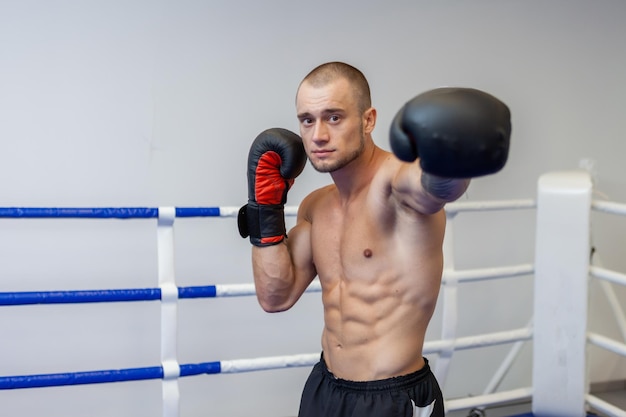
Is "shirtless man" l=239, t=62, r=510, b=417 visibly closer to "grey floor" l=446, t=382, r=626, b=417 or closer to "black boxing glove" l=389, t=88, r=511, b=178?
"black boxing glove" l=389, t=88, r=511, b=178

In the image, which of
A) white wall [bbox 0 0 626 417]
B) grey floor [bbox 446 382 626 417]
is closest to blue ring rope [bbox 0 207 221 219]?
white wall [bbox 0 0 626 417]

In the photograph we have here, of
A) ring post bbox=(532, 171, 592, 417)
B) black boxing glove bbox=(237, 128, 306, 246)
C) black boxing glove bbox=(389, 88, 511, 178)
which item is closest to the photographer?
black boxing glove bbox=(389, 88, 511, 178)

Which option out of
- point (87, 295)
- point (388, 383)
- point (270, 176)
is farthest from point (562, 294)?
point (87, 295)

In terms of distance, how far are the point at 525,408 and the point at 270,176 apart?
6.97ft

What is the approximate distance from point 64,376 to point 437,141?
140cm

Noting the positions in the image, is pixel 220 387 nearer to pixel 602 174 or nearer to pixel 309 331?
pixel 309 331

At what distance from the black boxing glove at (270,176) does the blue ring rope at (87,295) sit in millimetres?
520

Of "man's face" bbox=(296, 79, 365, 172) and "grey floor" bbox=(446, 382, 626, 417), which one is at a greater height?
"man's face" bbox=(296, 79, 365, 172)

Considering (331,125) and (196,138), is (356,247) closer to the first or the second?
(331,125)

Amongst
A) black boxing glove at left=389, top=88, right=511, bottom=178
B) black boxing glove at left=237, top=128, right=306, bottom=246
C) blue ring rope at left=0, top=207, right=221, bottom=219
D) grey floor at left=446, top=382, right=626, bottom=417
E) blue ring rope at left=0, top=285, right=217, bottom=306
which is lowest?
grey floor at left=446, top=382, right=626, bottom=417

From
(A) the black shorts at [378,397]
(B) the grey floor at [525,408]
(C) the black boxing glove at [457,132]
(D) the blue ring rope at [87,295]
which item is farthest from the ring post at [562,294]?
(C) the black boxing glove at [457,132]

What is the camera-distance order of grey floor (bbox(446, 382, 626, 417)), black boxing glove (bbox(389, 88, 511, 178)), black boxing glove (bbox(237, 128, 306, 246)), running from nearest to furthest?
black boxing glove (bbox(389, 88, 511, 178)) < black boxing glove (bbox(237, 128, 306, 246)) < grey floor (bbox(446, 382, 626, 417))

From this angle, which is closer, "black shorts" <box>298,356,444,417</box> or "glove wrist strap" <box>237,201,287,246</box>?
"black shorts" <box>298,356,444,417</box>

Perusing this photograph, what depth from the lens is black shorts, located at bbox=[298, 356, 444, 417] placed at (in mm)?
1756
